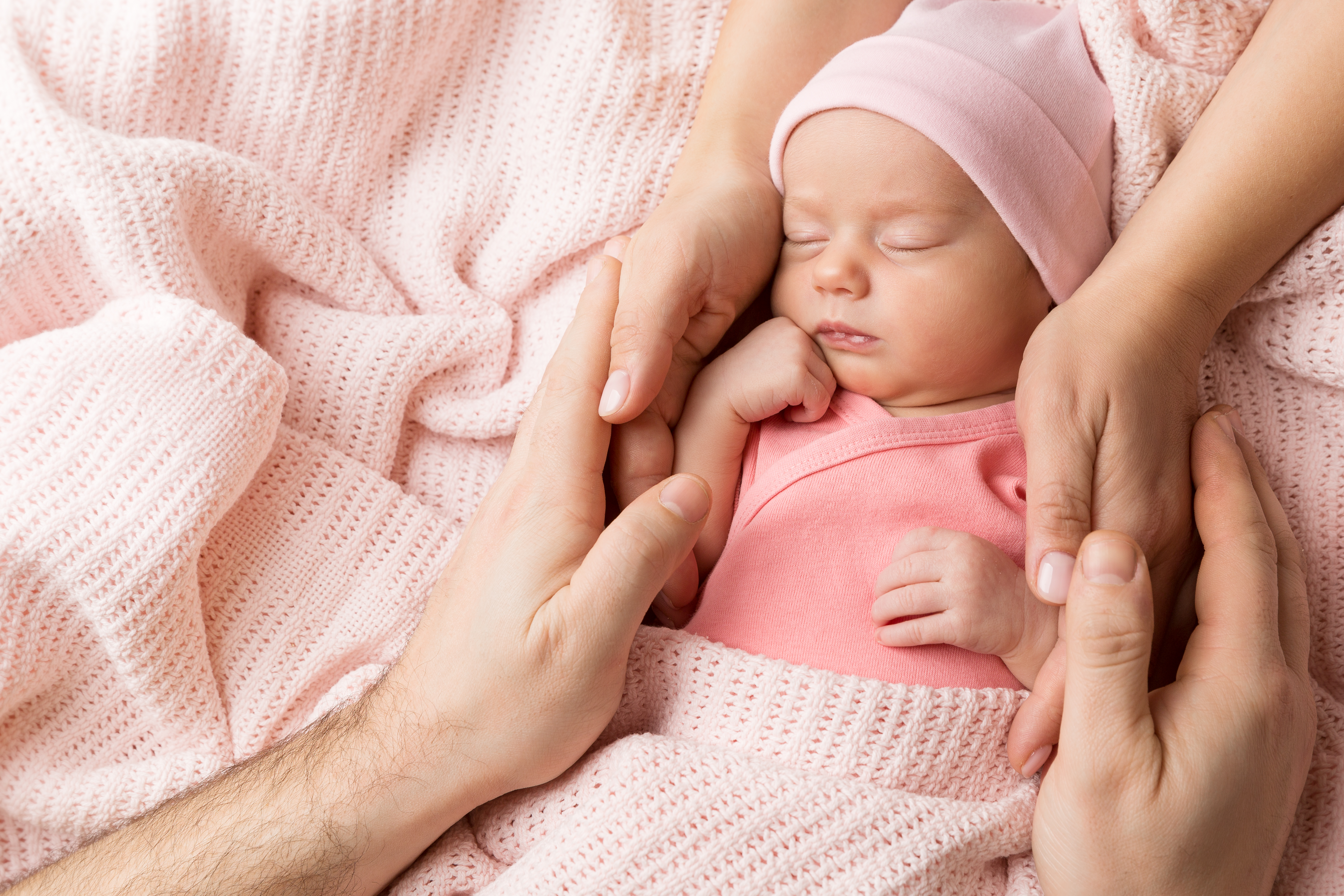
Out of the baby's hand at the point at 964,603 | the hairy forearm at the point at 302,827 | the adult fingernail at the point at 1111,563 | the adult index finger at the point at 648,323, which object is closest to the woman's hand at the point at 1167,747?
the adult fingernail at the point at 1111,563

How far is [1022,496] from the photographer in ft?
4.66

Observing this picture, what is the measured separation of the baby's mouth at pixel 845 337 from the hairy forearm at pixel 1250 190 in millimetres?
308

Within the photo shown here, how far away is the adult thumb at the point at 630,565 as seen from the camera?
116 centimetres

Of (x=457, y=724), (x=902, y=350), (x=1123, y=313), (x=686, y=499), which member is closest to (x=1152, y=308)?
(x=1123, y=313)

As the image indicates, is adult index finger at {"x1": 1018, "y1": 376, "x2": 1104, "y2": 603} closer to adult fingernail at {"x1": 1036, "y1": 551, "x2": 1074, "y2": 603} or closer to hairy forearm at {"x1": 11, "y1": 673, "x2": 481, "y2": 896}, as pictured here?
adult fingernail at {"x1": 1036, "y1": 551, "x2": 1074, "y2": 603}

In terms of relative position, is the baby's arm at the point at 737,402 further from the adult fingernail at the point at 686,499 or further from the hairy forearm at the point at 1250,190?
the hairy forearm at the point at 1250,190

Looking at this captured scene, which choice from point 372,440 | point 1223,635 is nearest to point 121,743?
point 372,440

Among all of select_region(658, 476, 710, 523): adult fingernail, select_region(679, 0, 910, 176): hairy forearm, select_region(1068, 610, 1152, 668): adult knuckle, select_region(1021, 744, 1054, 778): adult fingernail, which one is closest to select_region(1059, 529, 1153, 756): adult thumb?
select_region(1068, 610, 1152, 668): adult knuckle

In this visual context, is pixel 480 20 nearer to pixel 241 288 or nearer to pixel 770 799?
pixel 241 288

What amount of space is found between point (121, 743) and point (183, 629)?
0.21 metres

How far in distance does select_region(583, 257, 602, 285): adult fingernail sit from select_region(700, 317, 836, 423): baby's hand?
232 millimetres

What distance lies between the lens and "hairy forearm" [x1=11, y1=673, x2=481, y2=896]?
119 centimetres

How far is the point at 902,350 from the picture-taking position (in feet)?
4.66

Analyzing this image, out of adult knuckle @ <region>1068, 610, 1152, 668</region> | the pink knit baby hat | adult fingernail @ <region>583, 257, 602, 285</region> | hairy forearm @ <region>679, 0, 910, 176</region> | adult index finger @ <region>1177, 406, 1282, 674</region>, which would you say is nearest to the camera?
adult knuckle @ <region>1068, 610, 1152, 668</region>
